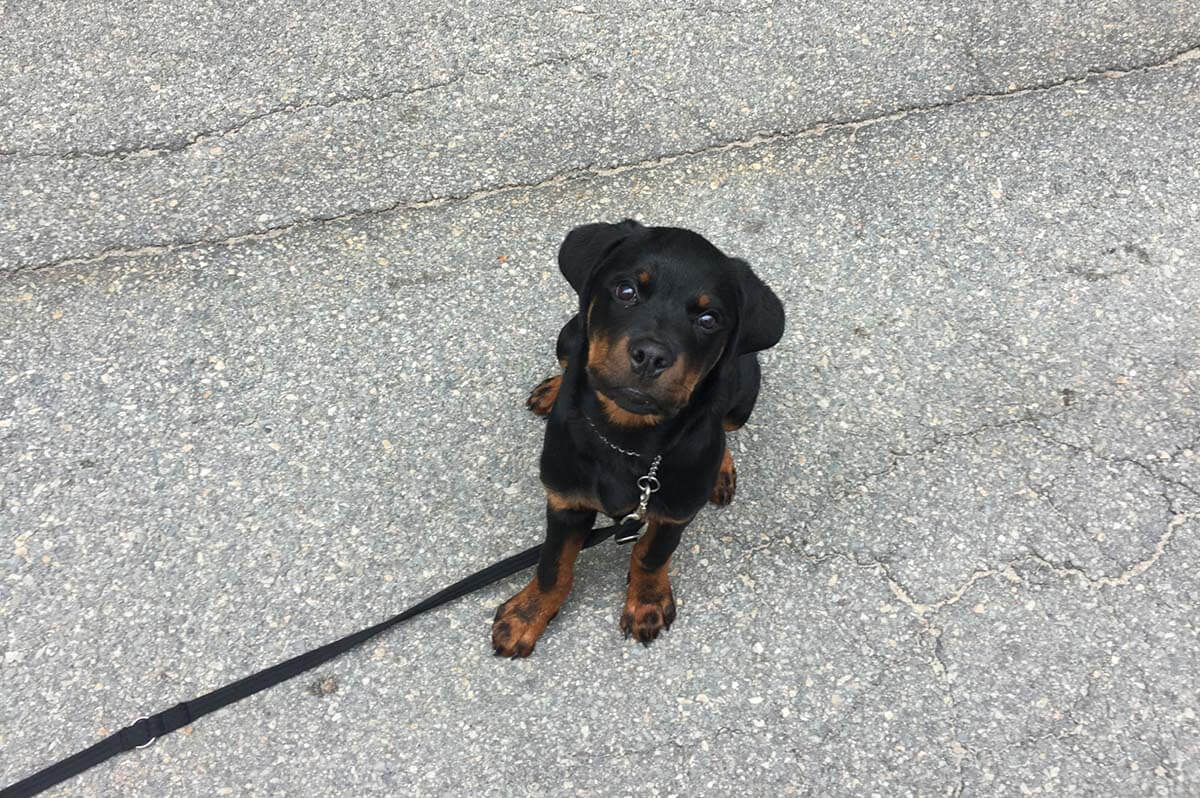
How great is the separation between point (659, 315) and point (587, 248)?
0.34 metres

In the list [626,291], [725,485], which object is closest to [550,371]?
[725,485]

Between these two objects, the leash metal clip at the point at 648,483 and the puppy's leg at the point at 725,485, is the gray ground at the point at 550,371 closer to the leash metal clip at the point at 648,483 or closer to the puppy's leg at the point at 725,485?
the puppy's leg at the point at 725,485

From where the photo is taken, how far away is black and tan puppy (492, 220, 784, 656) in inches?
82.5

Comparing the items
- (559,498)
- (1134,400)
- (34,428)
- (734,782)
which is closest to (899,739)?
(734,782)

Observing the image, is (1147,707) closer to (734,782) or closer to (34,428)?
(734,782)

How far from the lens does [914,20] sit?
420cm

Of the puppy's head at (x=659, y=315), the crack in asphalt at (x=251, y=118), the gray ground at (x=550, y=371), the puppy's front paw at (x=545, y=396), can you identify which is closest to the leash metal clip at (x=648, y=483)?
the puppy's head at (x=659, y=315)

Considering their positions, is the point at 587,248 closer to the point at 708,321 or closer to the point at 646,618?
the point at 708,321

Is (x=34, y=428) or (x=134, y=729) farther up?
(x=34, y=428)

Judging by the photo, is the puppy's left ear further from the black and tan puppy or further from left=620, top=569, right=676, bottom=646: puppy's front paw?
left=620, top=569, right=676, bottom=646: puppy's front paw

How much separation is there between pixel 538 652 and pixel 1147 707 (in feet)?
5.95

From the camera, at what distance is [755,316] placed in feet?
7.38

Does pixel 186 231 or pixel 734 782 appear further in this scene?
pixel 186 231

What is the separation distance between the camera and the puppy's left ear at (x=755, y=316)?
88.6 inches
